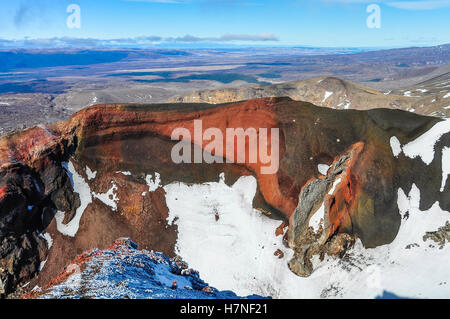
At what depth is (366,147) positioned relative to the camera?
72.2 ft

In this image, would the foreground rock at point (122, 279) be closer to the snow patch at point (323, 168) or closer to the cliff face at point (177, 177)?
the cliff face at point (177, 177)

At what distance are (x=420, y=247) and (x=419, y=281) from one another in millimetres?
2634

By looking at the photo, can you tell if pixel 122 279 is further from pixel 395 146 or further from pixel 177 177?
pixel 395 146

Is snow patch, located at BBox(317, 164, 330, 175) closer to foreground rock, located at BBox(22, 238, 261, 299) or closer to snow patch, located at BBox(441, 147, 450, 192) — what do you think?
snow patch, located at BBox(441, 147, 450, 192)

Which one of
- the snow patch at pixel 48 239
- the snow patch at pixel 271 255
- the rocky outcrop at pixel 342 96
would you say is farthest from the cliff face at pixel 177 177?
the rocky outcrop at pixel 342 96

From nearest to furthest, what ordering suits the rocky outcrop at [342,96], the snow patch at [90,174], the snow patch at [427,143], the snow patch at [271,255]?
the snow patch at [271,255], the snow patch at [427,143], the snow patch at [90,174], the rocky outcrop at [342,96]

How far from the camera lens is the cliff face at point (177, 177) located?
19.9m

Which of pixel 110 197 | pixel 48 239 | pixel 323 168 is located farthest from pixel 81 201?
pixel 323 168

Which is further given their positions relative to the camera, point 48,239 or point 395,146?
point 48,239

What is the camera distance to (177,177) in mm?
26922

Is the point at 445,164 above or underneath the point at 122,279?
above

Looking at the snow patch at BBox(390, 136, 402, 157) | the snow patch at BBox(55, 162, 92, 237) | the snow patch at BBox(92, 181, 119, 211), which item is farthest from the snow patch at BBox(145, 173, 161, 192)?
the snow patch at BBox(390, 136, 402, 157)

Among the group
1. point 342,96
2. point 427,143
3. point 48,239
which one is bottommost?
point 48,239
